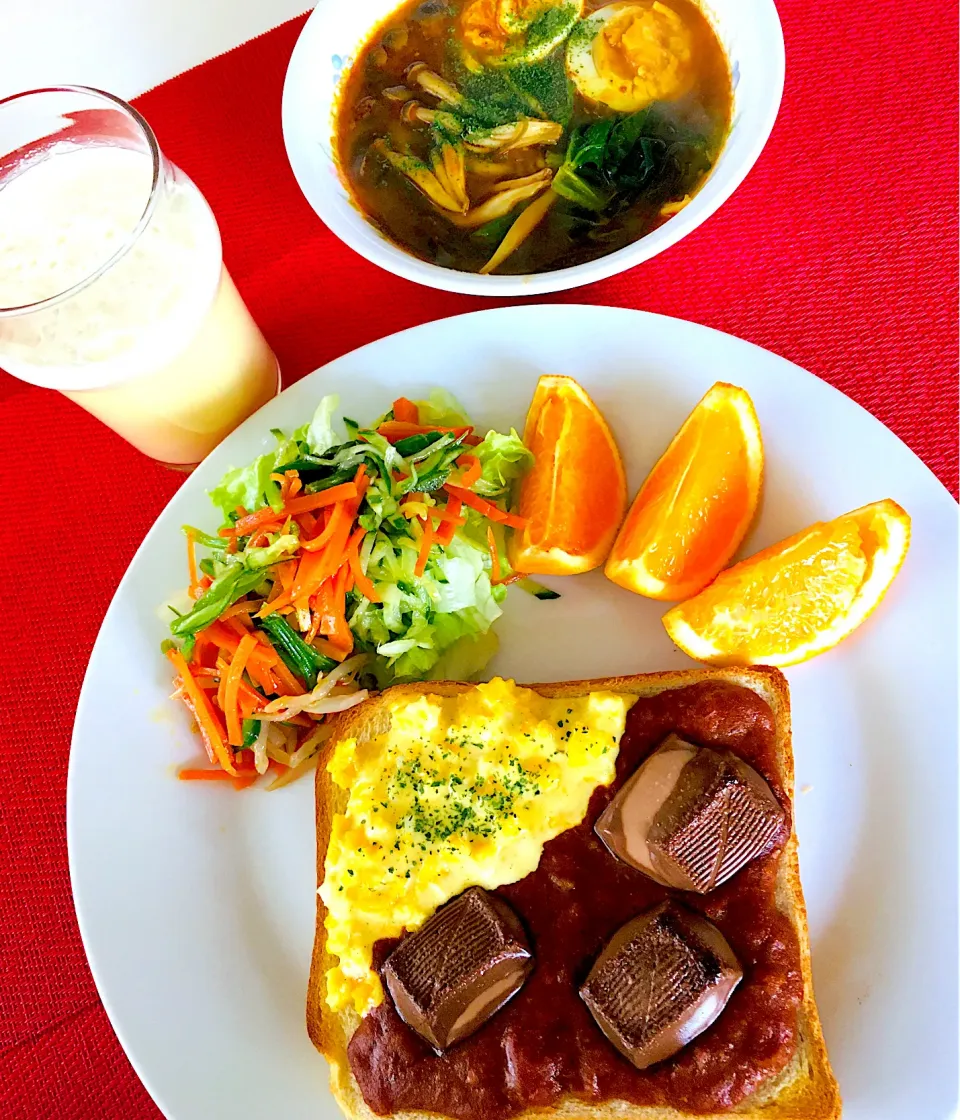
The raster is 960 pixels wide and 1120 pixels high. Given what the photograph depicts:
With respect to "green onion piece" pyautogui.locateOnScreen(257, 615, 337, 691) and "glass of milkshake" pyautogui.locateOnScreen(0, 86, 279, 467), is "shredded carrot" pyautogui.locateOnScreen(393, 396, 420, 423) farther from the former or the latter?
"green onion piece" pyautogui.locateOnScreen(257, 615, 337, 691)

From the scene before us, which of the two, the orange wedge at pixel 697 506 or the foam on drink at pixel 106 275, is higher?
the foam on drink at pixel 106 275

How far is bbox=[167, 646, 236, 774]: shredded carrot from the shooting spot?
8.56 feet

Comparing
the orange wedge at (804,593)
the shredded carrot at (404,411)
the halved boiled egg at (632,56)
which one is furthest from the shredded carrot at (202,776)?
the halved boiled egg at (632,56)

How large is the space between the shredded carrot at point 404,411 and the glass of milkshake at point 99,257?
548mm

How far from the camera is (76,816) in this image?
2570 millimetres

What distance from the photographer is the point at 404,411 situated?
8.95 ft

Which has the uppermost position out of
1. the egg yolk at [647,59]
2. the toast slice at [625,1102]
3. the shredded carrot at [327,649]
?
the egg yolk at [647,59]

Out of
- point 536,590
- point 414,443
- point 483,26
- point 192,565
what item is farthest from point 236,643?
point 483,26

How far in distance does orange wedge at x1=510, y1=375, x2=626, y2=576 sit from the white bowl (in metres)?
0.38

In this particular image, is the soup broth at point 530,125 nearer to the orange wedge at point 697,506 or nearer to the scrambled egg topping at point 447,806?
the orange wedge at point 697,506

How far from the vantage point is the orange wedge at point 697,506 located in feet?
8.30

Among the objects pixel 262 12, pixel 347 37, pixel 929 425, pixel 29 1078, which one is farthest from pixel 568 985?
pixel 262 12

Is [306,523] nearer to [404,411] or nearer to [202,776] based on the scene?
[404,411]

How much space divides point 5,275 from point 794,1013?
8.79 ft
